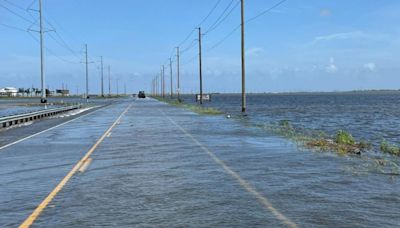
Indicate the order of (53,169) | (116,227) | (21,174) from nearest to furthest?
1. (116,227)
2. (21,174)
3. (53,169)

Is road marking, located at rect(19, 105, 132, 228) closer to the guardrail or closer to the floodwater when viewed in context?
the floodwater

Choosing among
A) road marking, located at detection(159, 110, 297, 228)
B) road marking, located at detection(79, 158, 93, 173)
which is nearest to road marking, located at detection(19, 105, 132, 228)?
road marking, located at detection(79, 158, 93, 173)

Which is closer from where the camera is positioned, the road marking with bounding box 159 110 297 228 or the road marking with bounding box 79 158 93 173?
the road marking with bounding box 159 110 297 228

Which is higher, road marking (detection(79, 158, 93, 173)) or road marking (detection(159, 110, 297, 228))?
→ road marking (detection(159, 110, 297, 228))

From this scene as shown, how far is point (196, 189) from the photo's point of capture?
10586mm

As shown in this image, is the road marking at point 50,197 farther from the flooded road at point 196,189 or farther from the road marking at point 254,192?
the road marking at point 254,192

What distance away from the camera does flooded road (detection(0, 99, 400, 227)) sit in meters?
8.10

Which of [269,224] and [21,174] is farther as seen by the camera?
[21,174]

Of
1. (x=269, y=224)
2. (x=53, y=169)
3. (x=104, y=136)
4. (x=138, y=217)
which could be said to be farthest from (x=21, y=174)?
(x=104, y=136)

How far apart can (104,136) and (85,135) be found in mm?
1249

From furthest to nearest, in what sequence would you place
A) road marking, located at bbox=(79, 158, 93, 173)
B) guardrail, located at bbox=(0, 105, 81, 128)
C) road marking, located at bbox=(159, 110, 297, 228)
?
guardrail, located at bbox=(0, 105, 81, 128)
road marking, located at bbox=(79, 158, 93, 173)
road marking, located at bbox=(159, 110, 297, 228)

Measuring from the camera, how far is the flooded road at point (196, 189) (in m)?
8.10

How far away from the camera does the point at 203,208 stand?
884 cm

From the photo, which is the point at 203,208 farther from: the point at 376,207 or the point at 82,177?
the point at 82,177
